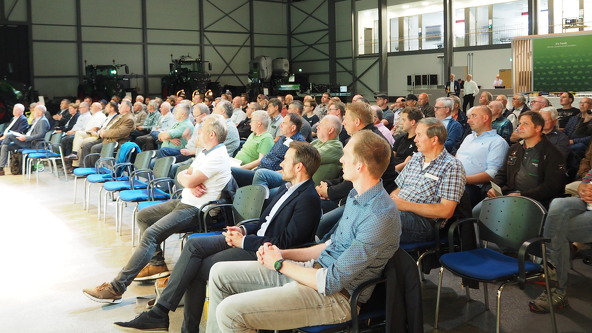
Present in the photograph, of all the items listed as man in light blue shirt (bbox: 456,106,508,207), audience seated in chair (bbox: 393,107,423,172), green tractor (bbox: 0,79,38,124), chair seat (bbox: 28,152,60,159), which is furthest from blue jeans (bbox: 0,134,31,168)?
man in light blue shirt (bbox: 456,106,508,207)

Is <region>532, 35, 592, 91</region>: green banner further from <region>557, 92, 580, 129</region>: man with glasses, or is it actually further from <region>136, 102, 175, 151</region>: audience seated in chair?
<region>136, 102, 175, 151</region>: audience seated in chair

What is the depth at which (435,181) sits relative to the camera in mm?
3537

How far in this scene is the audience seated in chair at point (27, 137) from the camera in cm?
995

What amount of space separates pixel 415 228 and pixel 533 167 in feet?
4.42

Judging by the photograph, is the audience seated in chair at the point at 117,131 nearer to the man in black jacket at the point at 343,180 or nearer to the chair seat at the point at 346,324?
the man in black jacket at the point at 343,180

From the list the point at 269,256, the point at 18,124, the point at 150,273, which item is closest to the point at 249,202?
the point at 150,273

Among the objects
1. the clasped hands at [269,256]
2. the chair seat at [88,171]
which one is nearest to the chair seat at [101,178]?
the chair seat at [88,171]

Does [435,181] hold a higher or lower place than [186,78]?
lower

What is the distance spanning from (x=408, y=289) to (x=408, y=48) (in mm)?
19350

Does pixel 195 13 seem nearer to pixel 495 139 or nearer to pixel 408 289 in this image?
pixel 495 139

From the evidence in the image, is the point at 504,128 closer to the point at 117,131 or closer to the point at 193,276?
the point at 193,276

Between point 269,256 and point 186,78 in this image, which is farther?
point 186,78

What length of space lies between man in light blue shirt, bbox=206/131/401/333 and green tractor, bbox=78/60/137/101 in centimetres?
1622

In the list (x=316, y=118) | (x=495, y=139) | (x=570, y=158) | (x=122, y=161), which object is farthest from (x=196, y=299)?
(x=316, y=118)
